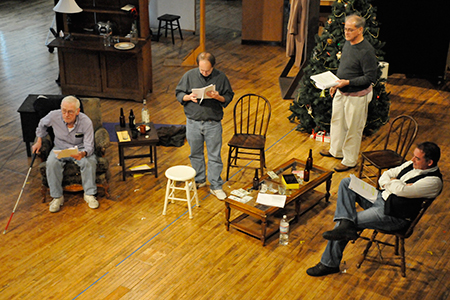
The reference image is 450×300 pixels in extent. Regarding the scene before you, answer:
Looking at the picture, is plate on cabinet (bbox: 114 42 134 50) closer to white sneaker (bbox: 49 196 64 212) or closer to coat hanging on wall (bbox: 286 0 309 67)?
coat hanging on wall (bbox: 286 0 309 67)

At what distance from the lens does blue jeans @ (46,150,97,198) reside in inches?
232

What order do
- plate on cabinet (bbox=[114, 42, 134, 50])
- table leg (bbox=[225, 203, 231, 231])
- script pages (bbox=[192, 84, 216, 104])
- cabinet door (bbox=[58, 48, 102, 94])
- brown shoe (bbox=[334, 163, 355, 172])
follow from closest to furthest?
table leg (bbox=[225, 203, 231, 231]) → script pages (bbox=[192, 84, 216, 104]) → brown shoe (bbox=[334, 163, 355, 172]) → plate on cabinet (bbox=[114, 42, 134, 50]) → cabinet door (bbox=[58, 48, 102, 94])

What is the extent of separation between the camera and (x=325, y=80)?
21.5ft

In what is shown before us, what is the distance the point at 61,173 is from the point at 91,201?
452 mm

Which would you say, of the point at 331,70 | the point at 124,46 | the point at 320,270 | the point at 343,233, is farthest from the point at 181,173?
the point at 124,46

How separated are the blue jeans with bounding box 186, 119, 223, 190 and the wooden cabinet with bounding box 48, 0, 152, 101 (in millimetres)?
2870

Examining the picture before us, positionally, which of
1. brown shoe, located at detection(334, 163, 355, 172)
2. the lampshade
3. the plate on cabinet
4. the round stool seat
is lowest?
brown shoe, located at detection(334, 163, 355, 172)

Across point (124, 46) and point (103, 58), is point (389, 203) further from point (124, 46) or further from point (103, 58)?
point (103, 58)

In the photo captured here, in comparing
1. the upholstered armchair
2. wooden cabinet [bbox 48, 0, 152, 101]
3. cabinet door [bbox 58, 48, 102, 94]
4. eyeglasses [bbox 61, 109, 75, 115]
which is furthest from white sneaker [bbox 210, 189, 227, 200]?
cabinet door [bbox 58, 48, 102, 94]

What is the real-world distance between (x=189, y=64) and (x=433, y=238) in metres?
6.15

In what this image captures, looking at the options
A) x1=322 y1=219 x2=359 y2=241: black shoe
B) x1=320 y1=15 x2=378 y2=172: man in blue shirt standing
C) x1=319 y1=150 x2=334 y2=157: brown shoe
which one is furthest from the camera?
x1=319 y1=150 x2=334 y2=157: brown shoe

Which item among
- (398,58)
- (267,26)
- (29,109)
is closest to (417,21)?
(398,58)

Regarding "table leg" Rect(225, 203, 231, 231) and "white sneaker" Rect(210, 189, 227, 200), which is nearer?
"table leg" Rect(225, 203, 231, 231)

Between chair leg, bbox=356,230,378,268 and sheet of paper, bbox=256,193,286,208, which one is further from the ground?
sheet of paper, bbox=256,193,286,208
